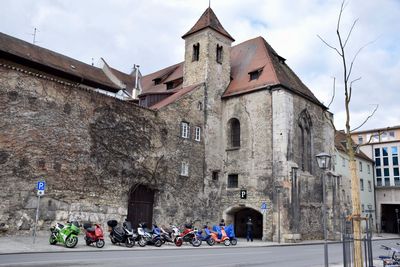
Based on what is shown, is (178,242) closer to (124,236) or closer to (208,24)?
(124,236)

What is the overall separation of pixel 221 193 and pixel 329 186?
8498mm

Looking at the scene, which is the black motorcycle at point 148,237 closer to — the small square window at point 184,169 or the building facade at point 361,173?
the small square window at point 184,169

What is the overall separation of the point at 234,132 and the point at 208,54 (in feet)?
21.0

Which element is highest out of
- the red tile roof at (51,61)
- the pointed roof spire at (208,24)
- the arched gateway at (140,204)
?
the pointed roof spire at (208,24)

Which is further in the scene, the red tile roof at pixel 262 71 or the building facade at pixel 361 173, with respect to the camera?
the building facade at pixel 361 173

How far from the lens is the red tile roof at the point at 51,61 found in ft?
80.8

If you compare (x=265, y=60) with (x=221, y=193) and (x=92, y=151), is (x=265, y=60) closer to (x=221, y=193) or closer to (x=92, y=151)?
(x=221, y=193)

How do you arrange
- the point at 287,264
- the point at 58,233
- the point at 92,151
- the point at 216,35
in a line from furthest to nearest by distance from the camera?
the point at 216,35 < the point at 92,151 < the point at 58,233 < the point at 287,264

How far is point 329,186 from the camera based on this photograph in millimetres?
30281

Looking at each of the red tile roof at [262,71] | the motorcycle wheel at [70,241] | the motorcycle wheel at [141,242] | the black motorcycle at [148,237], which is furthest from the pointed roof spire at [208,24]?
the motorcycle wheel at [70,241]

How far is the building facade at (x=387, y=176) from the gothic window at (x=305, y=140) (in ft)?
77.5

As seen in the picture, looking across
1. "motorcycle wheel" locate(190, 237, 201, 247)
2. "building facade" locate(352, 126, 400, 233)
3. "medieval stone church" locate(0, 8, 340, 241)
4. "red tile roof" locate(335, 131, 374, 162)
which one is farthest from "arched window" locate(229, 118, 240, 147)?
"building facade" locate(352, 126, 400, 233)

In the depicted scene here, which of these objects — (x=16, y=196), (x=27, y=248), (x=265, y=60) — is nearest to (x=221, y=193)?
(x=265, y=60)

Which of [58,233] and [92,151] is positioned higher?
[92,151]
